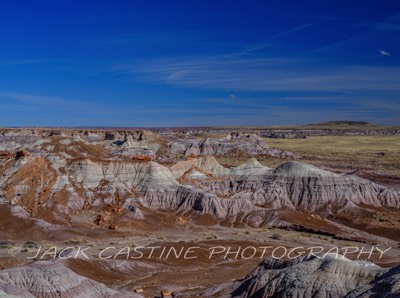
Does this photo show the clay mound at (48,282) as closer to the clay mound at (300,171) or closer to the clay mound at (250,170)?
the clay mound at (300,171)

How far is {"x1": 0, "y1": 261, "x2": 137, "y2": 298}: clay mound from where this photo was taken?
2728cm

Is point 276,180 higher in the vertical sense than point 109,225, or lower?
higher

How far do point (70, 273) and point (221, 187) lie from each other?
39939 millimetres

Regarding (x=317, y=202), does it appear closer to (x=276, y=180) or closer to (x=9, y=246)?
(x=276, y=180)

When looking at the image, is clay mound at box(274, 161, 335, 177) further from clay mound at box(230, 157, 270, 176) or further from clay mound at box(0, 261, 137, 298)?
clay mound at box(0, 261, 137, 298)

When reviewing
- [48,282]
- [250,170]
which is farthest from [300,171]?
[48,282]

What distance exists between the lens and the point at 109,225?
177 ft

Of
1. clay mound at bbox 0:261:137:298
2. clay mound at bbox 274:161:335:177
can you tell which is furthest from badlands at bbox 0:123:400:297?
clay mound at bbox 274:161:335:177

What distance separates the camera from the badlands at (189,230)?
28266 mm

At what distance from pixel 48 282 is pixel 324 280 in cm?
1508

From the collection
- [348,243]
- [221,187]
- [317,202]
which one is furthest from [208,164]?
[348,243]

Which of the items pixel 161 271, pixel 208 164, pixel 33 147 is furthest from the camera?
pixel 33 147

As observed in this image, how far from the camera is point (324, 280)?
26656mm

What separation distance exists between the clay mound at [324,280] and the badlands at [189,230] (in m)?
0.07
